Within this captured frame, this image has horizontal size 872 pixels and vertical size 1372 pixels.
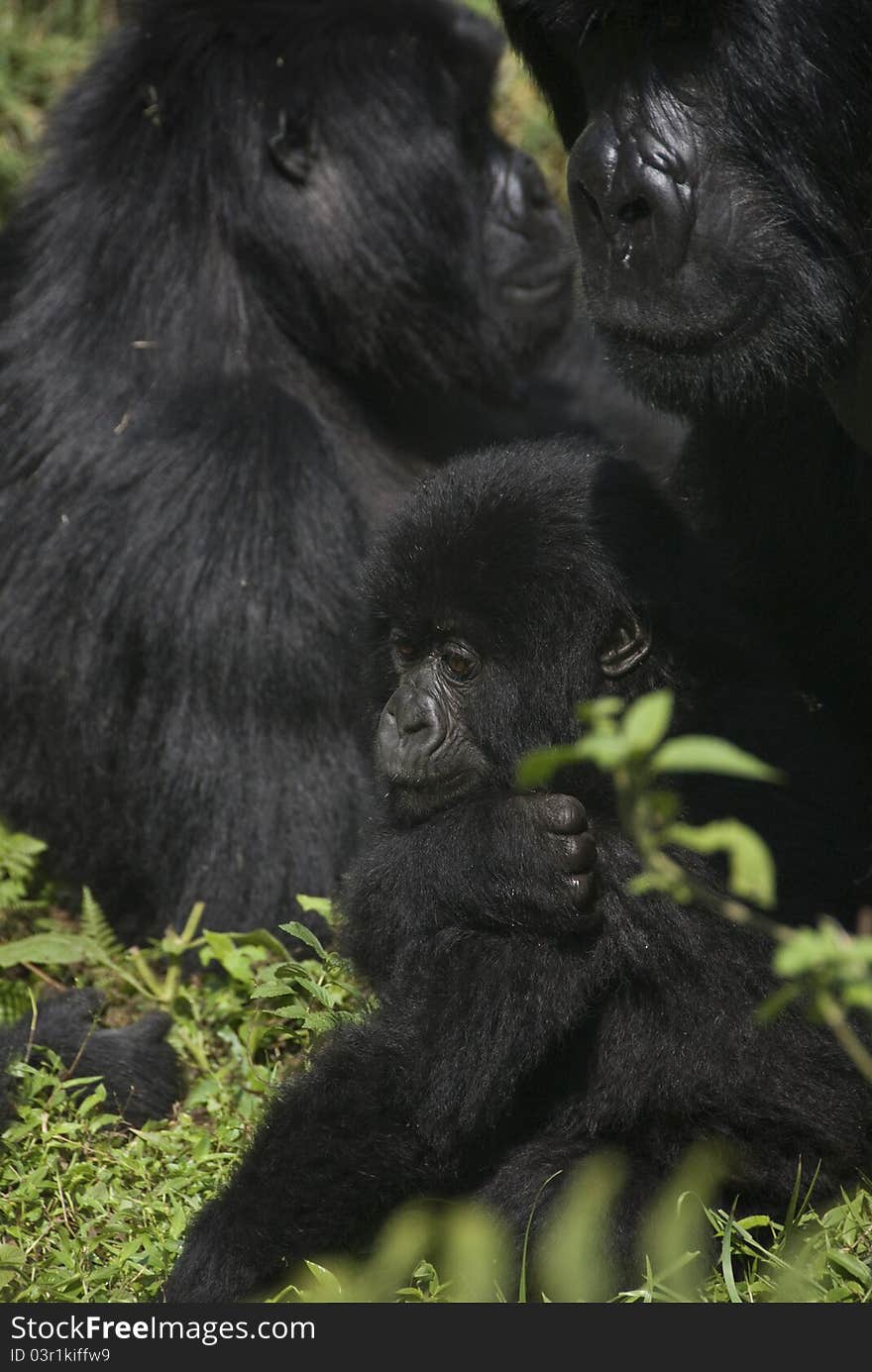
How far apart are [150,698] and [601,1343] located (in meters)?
2.80

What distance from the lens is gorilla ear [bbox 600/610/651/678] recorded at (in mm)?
4117

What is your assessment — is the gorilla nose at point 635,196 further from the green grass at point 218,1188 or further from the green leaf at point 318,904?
the green leaf at point 318,904

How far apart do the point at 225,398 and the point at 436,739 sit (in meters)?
1.89

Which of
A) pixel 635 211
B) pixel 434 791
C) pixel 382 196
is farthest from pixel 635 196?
pixel 382 196

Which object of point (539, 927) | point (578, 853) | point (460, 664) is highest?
point (460, 664)

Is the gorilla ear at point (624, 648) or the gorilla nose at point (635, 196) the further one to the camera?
the gorilla ear at point (624, 648)

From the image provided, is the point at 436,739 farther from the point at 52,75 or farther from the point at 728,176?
the point at 52,75

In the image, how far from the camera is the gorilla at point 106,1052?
4.73m

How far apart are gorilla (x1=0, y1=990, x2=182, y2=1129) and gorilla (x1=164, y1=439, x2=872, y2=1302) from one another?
2.41ft

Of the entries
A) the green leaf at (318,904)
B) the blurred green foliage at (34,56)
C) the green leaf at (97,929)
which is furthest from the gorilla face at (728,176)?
the blurred green foliage at (34,56)

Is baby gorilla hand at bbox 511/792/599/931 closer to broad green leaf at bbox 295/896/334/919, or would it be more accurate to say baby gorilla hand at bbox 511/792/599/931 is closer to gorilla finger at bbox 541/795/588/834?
gorilla finger at bbox 541/795/588/834

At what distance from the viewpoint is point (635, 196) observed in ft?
12.6

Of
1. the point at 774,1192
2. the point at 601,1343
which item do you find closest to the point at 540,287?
the point at 774,1192

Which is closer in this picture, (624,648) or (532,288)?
(624,648)
